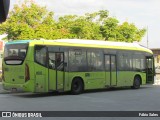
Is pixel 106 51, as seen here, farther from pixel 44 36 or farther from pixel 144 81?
pixel 44 36

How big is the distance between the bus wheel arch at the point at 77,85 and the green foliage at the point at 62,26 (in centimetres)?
1827

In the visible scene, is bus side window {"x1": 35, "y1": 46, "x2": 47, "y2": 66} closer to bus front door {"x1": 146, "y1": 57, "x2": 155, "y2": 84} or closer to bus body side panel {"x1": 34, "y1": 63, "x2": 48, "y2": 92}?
bus body side panel {"x1": 34, "y1": 63, "x2": 48, "y2": 92}

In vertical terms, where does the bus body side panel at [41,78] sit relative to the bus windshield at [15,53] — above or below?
below

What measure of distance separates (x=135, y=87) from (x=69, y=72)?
644cm

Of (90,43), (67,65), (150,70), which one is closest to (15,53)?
(67,65)

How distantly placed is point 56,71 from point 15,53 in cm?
204

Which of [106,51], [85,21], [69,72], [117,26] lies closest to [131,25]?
[117,26]

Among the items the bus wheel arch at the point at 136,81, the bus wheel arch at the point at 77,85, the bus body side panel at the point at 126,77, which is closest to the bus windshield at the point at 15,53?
the bus wheel arch at the point at 77,85

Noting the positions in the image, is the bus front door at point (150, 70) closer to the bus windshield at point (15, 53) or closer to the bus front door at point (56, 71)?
the bus front door at point (56, 71)

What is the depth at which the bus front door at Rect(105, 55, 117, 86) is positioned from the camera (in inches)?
809

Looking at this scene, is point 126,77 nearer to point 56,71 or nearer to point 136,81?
point 136,81

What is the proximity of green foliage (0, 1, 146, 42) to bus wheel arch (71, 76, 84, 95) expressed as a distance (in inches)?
719

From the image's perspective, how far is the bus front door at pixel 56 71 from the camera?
56.6 ft

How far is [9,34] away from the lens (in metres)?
37.2
